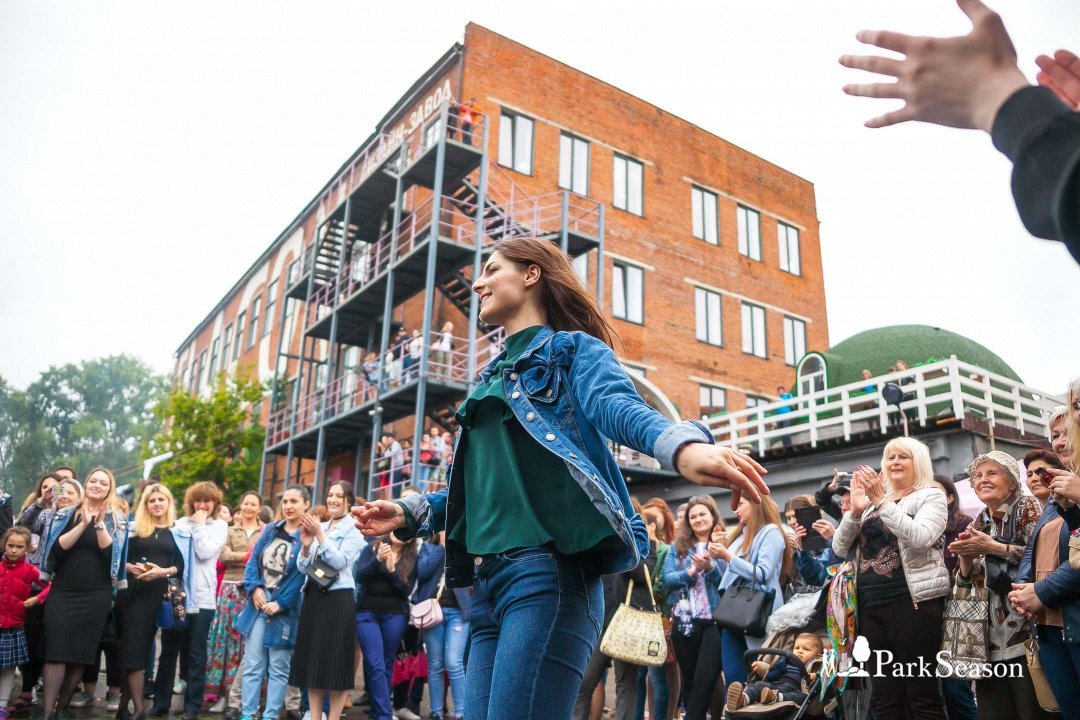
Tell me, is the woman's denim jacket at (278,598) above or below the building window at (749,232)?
below

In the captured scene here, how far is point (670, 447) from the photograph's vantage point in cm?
205

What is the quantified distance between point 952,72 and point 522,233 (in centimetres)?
1985

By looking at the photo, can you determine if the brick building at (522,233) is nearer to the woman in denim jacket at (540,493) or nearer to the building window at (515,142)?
the building window at (515,142)

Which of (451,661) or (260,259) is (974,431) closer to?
(451,661)

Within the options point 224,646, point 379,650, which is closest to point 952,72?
point 379,650

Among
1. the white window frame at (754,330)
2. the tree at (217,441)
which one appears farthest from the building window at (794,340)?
the tree at (217,441)

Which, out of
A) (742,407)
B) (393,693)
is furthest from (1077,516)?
(742,407)

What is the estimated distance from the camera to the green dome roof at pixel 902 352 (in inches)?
888

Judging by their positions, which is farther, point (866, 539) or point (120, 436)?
point (120, 436)

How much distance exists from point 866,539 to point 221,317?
4045cm

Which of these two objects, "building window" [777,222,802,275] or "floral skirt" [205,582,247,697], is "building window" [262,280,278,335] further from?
"floral skirt" [205,582,247,697]

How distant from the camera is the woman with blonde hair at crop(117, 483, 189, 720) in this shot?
7.69 m

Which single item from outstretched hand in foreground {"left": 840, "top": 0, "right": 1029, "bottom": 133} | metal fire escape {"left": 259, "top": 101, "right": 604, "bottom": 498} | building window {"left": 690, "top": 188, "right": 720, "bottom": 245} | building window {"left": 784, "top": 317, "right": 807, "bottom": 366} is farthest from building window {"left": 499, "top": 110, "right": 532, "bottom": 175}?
outstretched hand in foreground {"left": 840, "top": 0, "right": 1029, "bottom": 133}

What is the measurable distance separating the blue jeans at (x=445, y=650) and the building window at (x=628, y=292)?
56.4 feet
